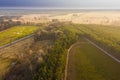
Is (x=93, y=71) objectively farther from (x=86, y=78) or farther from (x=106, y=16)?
(x=106, y=16)

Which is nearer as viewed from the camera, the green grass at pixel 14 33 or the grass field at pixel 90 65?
the grass field at pixel 90 65

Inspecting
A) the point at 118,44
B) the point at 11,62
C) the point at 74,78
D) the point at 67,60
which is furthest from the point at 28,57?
the point at 118,44

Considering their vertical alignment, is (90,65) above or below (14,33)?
above

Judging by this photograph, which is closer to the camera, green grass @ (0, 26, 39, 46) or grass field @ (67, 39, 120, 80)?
grass field @ (67, 39, 120, 80)

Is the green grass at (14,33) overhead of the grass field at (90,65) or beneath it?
beneath

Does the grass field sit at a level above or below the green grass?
above
